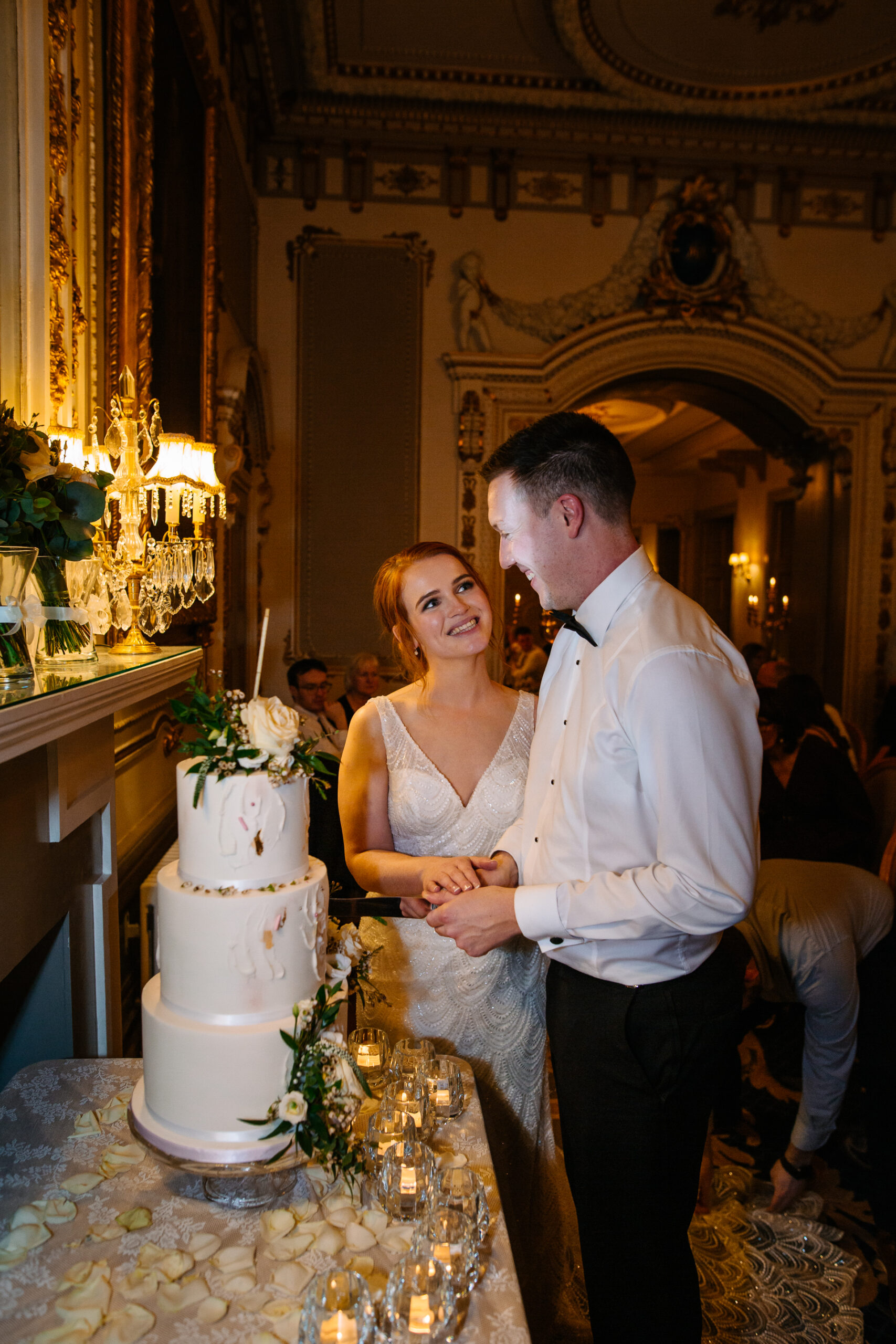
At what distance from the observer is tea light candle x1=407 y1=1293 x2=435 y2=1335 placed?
43.6 inches

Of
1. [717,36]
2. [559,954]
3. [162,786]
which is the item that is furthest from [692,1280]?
[717,36]

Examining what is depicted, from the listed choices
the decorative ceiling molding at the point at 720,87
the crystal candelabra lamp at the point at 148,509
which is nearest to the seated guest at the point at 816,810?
the crystal candelabra lamp at the point at 148,509

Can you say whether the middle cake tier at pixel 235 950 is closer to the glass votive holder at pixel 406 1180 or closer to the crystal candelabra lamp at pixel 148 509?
the glass votive holder at pixel 406 1180

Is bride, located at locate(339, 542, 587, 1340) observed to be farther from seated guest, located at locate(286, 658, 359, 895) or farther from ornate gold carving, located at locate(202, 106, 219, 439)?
ornate gold carving, located at locate(202, 106, 219, 439)

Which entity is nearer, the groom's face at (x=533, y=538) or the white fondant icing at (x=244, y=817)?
the white fondant icing at (x=244, y=817)

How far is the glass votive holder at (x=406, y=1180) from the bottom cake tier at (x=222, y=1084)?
0.18 m

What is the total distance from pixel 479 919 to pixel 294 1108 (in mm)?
657

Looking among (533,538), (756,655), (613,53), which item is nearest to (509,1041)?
(533,538)

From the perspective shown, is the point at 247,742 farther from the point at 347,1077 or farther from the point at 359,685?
the point at 359,685

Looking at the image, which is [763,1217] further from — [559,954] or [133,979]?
[133,979]

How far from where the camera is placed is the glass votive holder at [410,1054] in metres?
1.67

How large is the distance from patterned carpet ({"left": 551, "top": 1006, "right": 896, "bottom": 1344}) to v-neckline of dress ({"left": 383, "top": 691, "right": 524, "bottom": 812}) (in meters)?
1.64

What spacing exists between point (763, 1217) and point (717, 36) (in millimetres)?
7798

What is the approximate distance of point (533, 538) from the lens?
6.24 feet
